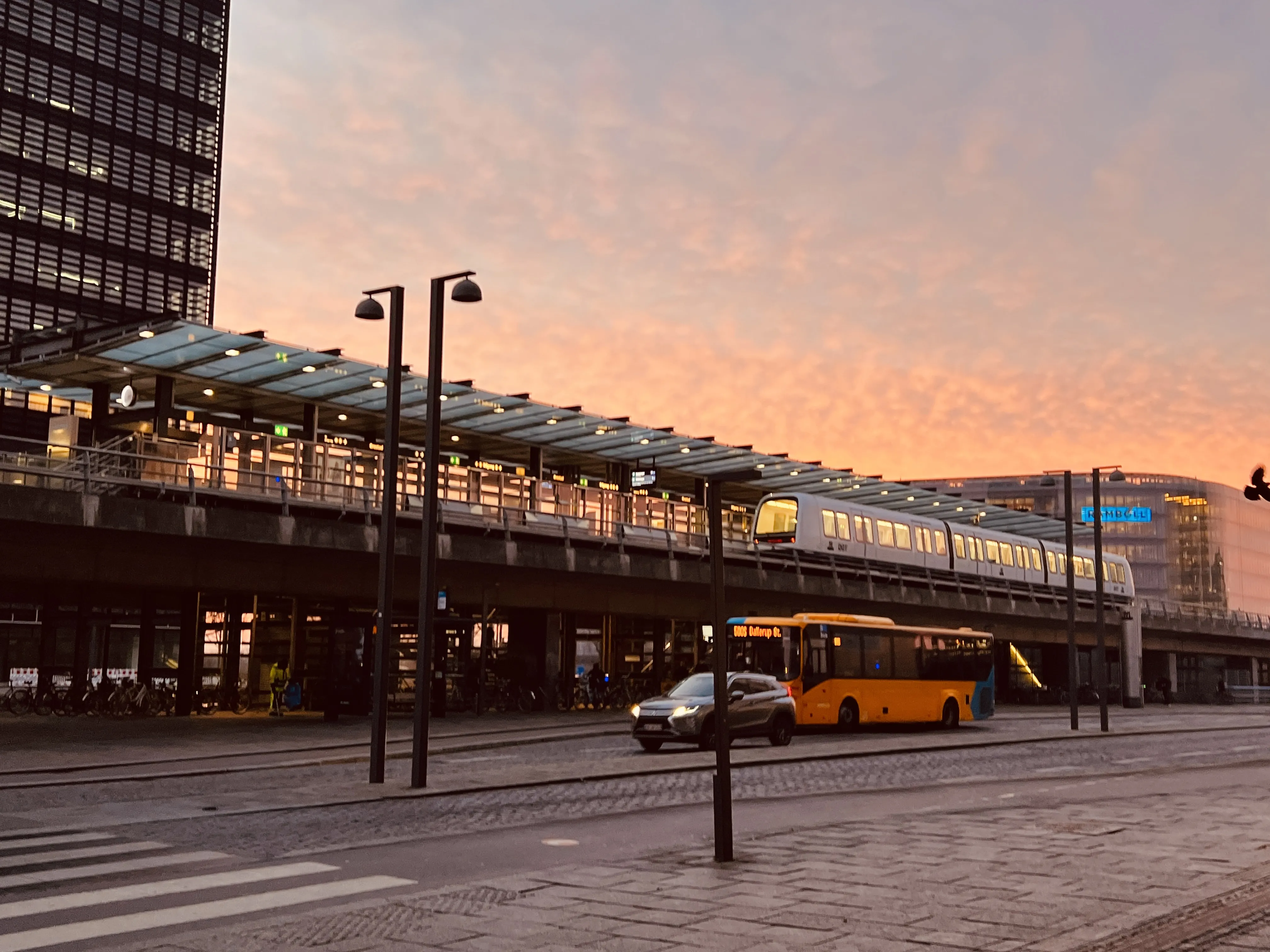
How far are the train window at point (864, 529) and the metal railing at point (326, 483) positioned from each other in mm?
8997

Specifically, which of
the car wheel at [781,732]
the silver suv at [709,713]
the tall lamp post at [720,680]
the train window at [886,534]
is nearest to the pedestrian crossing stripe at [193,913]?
the tall lamp post at [720,680]

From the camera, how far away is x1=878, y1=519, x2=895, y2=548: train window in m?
49.7

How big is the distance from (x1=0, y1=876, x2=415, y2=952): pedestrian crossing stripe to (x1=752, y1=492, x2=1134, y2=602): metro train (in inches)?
1319

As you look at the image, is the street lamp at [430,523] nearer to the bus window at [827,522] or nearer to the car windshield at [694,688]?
the car windshield at [694,688]

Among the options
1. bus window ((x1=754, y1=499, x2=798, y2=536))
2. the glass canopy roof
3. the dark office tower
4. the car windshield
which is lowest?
the car windshield

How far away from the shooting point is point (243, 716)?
35469 millimetres

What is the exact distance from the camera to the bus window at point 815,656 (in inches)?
1235

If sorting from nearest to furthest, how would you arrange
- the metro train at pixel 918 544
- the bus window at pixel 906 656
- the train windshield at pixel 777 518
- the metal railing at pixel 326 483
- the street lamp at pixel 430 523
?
the street lamp at pixel 430 523 < the metal railing at pixel 326 483 < the bus window at pixel 906 656 < the train windshield at pixel 777 518 < the metro train at pixel 918 544

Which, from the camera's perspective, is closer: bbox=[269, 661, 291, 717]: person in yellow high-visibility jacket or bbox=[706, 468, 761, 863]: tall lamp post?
bbox=[706, 468, 761, 863]: tall lamp post

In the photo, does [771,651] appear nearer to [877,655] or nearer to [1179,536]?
[877,655]

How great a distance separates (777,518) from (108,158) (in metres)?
53.1

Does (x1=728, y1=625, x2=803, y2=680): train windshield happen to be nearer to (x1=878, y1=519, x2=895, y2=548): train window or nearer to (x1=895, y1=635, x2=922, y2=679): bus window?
(x1=895, y1=635, x2=922, y2=679): bus window

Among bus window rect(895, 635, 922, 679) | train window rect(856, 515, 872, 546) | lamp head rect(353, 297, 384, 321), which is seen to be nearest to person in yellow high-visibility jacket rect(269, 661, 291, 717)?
bus window rect(895, 635, 922, 679)

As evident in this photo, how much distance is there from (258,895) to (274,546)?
19660mm
